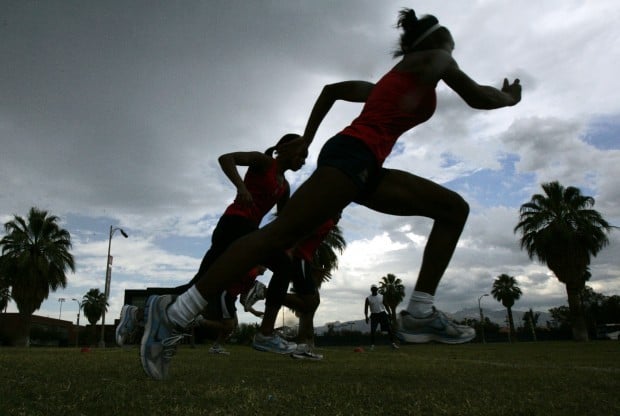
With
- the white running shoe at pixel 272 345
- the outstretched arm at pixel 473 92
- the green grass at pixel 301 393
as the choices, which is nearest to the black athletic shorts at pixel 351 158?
the outstretched arm at pixel 473 92

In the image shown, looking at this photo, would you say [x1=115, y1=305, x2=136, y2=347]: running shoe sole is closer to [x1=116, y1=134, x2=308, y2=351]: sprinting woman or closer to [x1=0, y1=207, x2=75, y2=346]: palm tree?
[x1=116, y1=134, x2=308, y2=351]: sprinting woman

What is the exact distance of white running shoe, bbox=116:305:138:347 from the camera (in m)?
3.42

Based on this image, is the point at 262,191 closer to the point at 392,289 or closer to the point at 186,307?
the point at 186,307

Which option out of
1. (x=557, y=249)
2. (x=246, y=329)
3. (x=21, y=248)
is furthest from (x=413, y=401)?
(x=246, y=329)

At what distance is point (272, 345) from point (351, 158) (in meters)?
3.48

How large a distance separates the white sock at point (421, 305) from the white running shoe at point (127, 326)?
6.31 feet

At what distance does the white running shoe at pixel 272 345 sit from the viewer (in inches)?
211

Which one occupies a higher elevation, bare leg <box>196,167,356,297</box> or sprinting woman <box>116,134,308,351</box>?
sprinting woman <box>116,134,308,351</box>

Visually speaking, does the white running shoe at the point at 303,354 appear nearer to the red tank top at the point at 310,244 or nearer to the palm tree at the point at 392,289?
the red tank top at the point at 310,244

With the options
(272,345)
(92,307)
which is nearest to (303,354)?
(272,345)

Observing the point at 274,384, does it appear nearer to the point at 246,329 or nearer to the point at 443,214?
the point at 443,214

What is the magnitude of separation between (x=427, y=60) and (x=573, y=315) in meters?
36.4

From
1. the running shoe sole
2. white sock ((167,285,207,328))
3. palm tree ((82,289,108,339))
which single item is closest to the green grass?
the running shoe sole

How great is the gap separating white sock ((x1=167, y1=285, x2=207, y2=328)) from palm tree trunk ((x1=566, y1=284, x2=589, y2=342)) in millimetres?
35802
